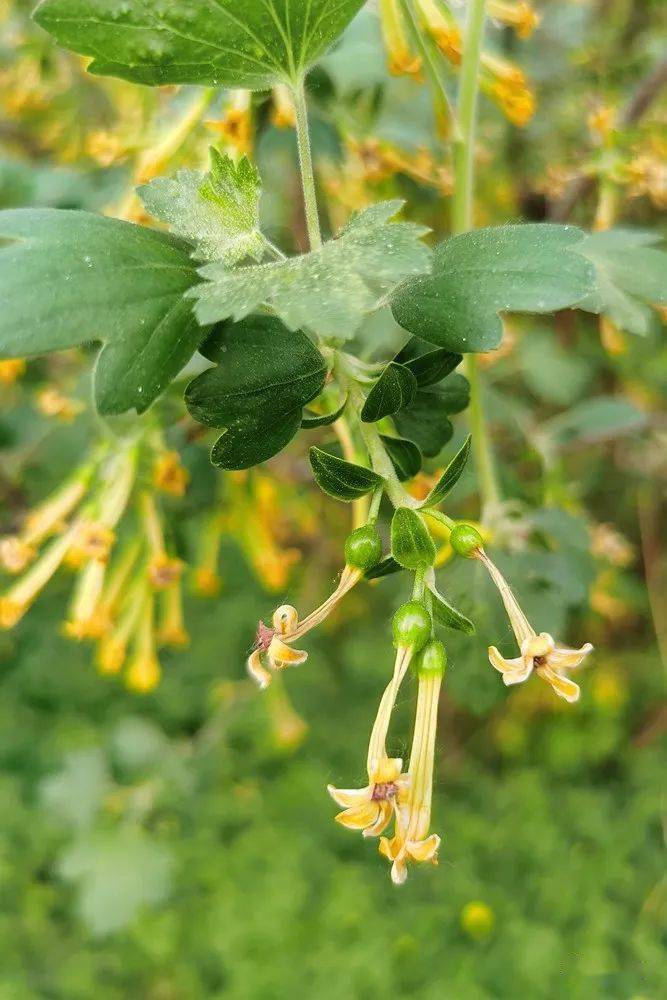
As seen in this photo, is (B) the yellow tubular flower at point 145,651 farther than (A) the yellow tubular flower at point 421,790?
Yes

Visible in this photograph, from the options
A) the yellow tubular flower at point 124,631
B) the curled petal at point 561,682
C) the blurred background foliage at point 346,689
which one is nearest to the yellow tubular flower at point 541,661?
the curled petal at point 561,682

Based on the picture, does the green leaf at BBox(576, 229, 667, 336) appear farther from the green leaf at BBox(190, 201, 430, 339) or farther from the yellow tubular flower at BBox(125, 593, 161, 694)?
the yellow tubular flower at BBox(125, 593, 161, 694)

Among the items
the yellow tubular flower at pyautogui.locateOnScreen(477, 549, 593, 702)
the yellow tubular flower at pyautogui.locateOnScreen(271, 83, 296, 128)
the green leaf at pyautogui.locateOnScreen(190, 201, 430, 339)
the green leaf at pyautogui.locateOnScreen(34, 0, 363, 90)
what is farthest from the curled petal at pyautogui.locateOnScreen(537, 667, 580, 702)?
the yellow tubular flower at pyautogui.locateOnScreen(271, 83, 296, 128)

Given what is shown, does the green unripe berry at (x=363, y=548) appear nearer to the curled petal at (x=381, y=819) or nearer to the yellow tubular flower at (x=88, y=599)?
the curled petal at (x=381, y=819)

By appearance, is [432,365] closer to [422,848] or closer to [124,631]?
[422,848]

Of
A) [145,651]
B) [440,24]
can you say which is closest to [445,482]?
[440,24]

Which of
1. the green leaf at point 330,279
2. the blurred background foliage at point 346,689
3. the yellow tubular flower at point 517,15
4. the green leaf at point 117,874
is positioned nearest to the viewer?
the green leaf at point 330,279

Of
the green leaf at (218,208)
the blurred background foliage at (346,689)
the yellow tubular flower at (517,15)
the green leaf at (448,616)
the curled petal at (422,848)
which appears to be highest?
the green leaf at (218,208)
